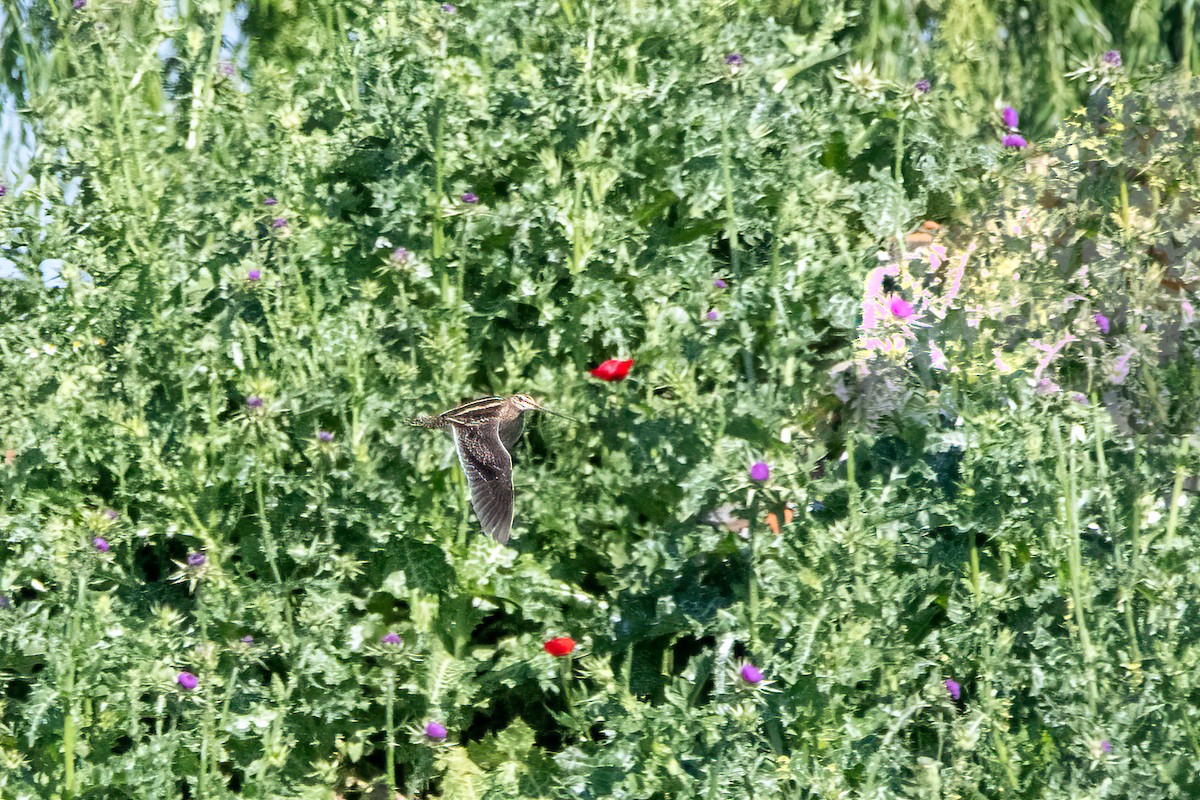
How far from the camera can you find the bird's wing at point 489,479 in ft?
9.46

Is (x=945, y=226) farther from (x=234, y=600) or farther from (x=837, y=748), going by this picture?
(x=234, y=600)

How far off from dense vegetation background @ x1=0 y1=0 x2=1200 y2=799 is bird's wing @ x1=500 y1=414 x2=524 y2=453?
14 centimetres

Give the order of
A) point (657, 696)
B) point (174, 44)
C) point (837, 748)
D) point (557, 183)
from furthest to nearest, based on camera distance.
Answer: point (174, 44)
point (557, 183)
point (657, 696)
point (837, 748)

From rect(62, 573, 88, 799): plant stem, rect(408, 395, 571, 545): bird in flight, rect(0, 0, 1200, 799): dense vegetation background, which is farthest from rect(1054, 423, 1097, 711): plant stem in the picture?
rect(62, 573, 88, 799): plant stem

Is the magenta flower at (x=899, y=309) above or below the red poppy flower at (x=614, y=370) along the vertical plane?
above

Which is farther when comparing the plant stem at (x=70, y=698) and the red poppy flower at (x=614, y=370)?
the red poppy flower at (x=614, y=370)

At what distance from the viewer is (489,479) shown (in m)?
2.91

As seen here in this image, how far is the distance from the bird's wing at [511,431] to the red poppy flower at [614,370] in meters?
0.23

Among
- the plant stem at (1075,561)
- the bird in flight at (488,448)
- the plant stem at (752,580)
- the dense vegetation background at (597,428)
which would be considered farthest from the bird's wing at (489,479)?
the plant stem at (1075,561)

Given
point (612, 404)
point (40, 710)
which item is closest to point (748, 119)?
point (612, 404)

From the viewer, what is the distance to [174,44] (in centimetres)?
426

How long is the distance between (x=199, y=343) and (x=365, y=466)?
1.85 ft

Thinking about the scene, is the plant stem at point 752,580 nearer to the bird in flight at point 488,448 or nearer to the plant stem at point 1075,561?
the bird in flight at point 488,448

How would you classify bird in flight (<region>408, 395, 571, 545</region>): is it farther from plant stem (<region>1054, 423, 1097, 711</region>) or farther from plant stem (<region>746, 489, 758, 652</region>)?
plant stem (<region>1054, 423, 1097, 711</region>)
